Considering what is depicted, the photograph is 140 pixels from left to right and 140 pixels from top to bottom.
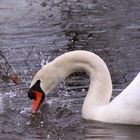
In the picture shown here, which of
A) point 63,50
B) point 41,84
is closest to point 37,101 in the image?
point 41,84

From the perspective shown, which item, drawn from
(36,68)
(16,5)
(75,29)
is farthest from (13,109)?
(16,5)

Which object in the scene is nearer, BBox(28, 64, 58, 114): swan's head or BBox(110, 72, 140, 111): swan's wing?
BBox(110, 72, 140, 111): swan's wing

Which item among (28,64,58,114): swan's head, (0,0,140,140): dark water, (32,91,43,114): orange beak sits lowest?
(0,0,140,140): dark water

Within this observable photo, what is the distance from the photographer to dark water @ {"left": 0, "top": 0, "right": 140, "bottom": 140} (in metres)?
10.4

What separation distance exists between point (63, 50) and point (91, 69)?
4.42 metres

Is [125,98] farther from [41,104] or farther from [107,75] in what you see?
[41,104]

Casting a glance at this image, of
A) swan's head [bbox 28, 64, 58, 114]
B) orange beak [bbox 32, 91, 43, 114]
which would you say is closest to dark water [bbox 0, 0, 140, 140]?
orange beak [bbox 32, 91, 43, 114]

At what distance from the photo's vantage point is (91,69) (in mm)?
11000

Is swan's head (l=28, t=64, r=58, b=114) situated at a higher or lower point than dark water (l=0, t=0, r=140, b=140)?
higher

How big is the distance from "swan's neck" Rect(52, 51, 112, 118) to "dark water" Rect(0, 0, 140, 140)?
0.31 meters

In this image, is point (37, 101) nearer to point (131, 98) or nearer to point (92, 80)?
point (92, 80)

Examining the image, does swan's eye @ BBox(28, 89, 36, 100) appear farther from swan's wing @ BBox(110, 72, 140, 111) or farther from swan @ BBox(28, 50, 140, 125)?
swan's wing @ BBox(110, 72, 140, 111)

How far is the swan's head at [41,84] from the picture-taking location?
10836 millimetres

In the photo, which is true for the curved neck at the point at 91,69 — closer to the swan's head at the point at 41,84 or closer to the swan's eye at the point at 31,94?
the swan's head at the point at 41,84
